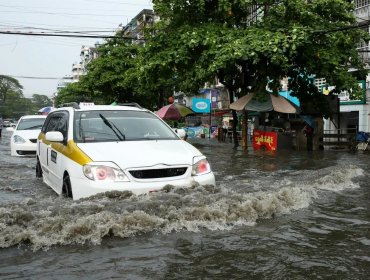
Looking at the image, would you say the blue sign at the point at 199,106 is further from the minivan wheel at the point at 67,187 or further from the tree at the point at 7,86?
the tree at the point at 7,86

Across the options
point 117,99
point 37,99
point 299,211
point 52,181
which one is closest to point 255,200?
point 299,211

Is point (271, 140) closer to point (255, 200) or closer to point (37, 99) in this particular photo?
point (255, 200)

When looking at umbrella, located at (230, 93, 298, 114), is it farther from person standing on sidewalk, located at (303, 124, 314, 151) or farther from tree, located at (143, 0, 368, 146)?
person standing on sidewalk, located at (303, 124, 314, 151)

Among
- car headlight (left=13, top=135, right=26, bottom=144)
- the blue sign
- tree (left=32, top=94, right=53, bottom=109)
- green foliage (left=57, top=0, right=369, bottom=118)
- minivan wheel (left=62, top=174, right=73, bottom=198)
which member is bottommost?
minivan wheel (left=62, top=174, right=73, bottom=198)

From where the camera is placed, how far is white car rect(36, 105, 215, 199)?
5.57 m

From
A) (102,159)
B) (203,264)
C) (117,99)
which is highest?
(117,99)

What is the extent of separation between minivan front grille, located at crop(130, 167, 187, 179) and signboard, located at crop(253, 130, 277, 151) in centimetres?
1270

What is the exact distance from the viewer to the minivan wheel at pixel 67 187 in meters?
6.07

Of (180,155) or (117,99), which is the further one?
(117,99)

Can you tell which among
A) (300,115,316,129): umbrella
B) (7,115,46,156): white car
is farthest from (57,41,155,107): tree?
(7,115,46,156): white car

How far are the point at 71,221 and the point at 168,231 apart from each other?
1.00 metres

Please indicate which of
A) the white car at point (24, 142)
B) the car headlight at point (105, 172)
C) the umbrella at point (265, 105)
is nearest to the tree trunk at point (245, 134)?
the umbrella at point (265, 105)

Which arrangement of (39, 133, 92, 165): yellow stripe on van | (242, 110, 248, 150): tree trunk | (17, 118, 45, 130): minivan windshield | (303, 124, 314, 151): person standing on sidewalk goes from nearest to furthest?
(39, 133, 92, 165): yellow stripe on van → (17, 118, 45, 130): minivan windshield → (242, 110, 248, 150): tree trunk → (303, 124, 314, 151): person standing on sidewalk

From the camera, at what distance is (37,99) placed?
141625mm
